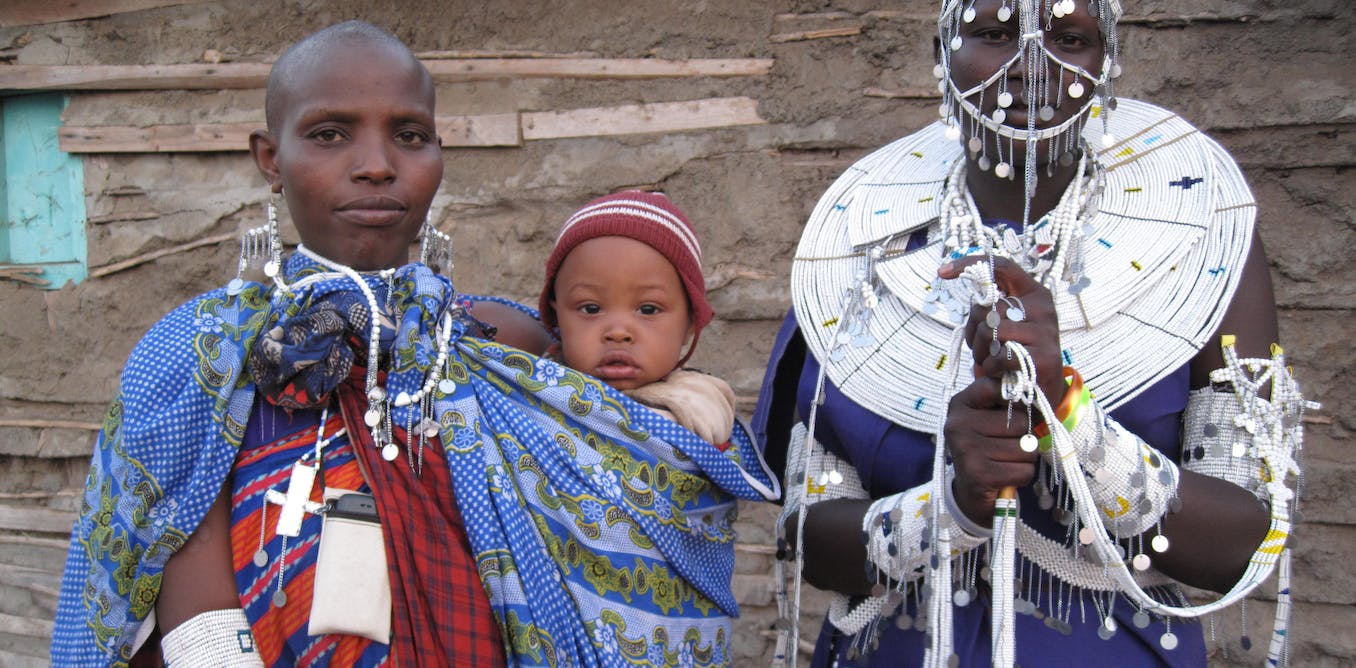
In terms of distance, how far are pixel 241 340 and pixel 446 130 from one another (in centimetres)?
214

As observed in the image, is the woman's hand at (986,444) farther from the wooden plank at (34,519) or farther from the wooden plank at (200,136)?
the wooden plank at (34,519)

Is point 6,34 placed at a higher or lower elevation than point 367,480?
higher

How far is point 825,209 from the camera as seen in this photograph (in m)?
2.34

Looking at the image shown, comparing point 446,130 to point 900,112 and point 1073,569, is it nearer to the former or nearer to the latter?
point 900,112

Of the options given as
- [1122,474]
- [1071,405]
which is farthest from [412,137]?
[1122,474]

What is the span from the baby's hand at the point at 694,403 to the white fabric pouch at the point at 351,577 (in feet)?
1.82

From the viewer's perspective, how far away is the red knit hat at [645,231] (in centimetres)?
213

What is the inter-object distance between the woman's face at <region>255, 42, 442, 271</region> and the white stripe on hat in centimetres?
32

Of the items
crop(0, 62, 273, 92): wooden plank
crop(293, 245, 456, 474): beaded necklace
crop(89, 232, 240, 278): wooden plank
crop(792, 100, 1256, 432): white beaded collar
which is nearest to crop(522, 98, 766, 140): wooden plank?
crop(0, 62, 273, 92): wooden plank

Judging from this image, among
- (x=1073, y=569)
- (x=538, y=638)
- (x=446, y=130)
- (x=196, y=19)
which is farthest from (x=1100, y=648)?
(x=196, y=19)

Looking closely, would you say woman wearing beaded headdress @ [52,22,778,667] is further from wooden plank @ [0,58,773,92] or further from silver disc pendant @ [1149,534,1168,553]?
wooden plank @ [0,58,773,92]

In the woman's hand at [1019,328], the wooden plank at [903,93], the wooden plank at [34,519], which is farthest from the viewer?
the wooden plank at [34,519]

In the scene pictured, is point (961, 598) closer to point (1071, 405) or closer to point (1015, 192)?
point (1071, 405)

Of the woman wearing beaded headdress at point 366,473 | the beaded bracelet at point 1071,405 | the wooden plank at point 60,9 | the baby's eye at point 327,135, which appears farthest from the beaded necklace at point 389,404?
the wooden plank at point 60,9
